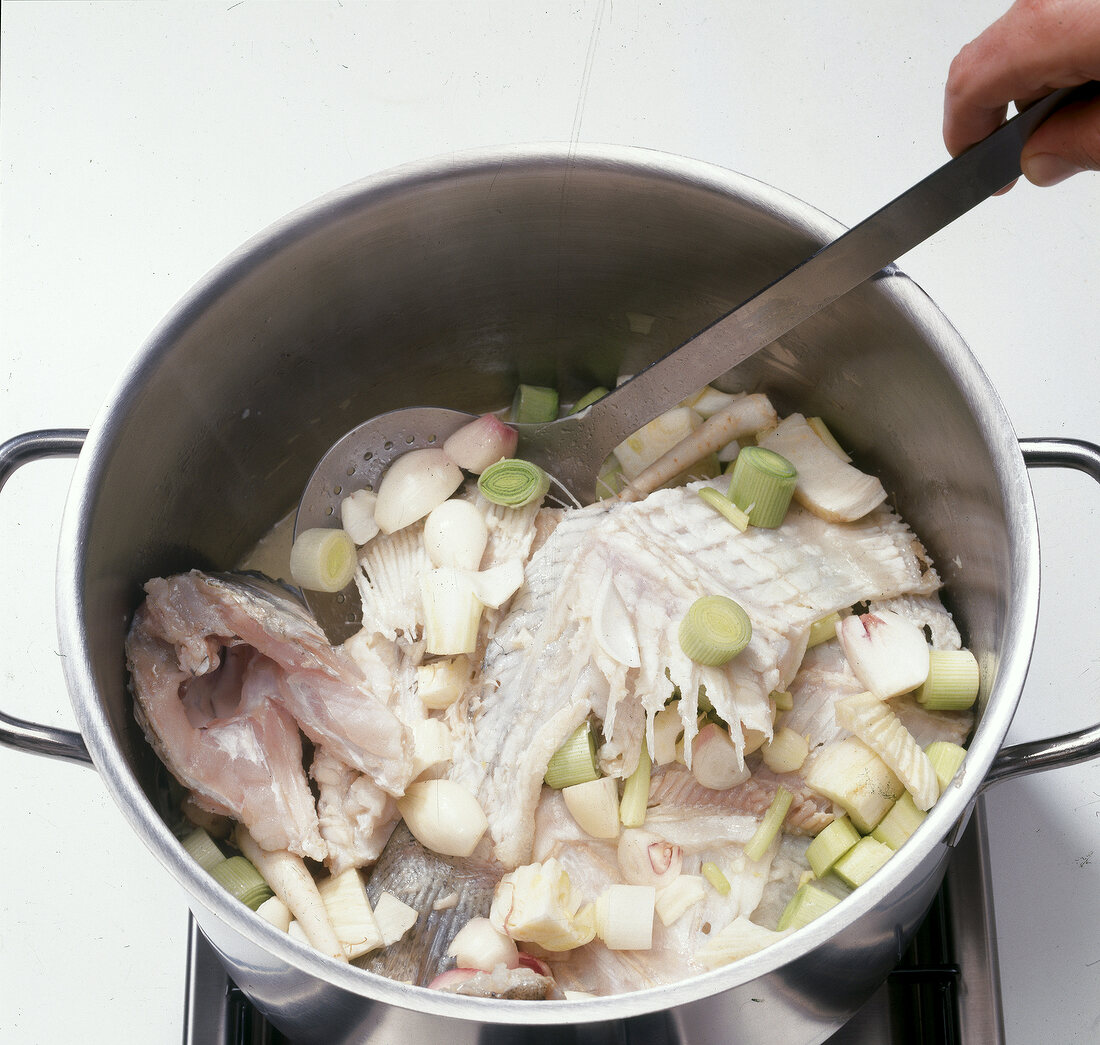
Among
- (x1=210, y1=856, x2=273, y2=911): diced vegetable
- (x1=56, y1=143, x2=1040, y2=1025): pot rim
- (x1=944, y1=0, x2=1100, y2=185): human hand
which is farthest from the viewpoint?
(x1=210, y1=856, x2=273, y2=911): diced vegetable

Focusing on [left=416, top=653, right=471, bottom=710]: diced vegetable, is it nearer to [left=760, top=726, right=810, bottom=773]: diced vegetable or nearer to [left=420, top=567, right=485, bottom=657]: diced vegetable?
[left=420, top=567, right=485, bottom=657]: diced vegetable

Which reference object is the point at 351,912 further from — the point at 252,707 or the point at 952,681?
the point at 952,681

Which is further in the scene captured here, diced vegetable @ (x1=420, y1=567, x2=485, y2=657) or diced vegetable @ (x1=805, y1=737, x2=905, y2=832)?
diced vegetable @ (x1=420, y1=567, x2=485, y2=657)

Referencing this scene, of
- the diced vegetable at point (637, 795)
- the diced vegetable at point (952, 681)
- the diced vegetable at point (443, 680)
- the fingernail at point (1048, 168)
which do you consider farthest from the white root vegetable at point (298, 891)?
the fingernail at point (1048, 168)

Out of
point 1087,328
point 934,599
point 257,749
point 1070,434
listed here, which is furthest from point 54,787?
point 1087,328

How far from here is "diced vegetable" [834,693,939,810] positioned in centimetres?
111

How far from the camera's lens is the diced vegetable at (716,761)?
3.94ft

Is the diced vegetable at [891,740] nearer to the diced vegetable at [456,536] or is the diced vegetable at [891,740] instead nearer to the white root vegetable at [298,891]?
the diced vegetable at [456,536]

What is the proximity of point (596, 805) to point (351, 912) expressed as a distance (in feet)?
0.97

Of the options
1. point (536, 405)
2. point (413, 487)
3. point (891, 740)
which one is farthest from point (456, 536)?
point (891, 740)

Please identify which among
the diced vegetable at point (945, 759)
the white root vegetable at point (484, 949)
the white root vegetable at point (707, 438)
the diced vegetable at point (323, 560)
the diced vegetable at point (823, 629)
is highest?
the white root vegetable at point (707, 438)

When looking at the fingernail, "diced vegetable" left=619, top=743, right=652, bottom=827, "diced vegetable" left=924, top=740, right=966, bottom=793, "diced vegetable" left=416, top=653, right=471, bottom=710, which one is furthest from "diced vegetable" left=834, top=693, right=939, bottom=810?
the fingernail

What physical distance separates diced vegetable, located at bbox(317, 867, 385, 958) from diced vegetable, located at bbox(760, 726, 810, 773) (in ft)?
1.58

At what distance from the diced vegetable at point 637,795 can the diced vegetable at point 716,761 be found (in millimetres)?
56
